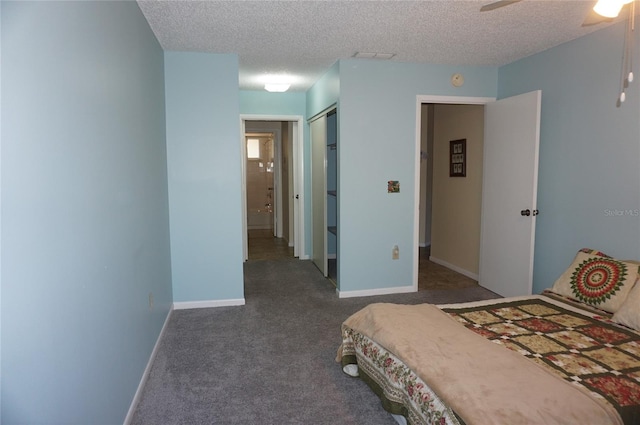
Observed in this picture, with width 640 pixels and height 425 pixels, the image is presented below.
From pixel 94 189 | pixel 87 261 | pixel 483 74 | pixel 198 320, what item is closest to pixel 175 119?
pixel 198 320

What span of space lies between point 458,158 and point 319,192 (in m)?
1.87

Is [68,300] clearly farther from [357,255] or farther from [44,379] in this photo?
[357,255]

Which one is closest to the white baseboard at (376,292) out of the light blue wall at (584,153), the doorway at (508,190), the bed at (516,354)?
the doorway at (508,190)

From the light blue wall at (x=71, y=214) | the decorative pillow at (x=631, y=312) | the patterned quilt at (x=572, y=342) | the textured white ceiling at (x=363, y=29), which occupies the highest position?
the textured white ceiling at (x=363, y=29)

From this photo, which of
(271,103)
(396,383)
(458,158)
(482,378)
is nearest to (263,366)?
(396,383)

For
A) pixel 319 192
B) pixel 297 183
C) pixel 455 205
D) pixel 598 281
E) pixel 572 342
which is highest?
pixel 297 183

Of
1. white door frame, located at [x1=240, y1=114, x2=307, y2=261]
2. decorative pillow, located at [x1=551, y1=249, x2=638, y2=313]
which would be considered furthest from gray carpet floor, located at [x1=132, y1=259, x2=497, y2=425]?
white door frame, located at [x1=240, y1=114, x2=307, y2=261]

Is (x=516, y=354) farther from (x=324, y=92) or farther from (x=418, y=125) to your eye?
(x=324, y=92)

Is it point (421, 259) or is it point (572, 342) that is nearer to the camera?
point (572, 342)

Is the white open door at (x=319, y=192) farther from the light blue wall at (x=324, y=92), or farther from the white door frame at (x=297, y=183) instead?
the white door frame at (x=297, y=183)

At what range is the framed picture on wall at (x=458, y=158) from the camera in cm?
529

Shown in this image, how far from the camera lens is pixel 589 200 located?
3.48 meters

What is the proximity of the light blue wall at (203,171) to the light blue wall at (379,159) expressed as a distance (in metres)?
1.10

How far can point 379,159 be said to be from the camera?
171 inches
